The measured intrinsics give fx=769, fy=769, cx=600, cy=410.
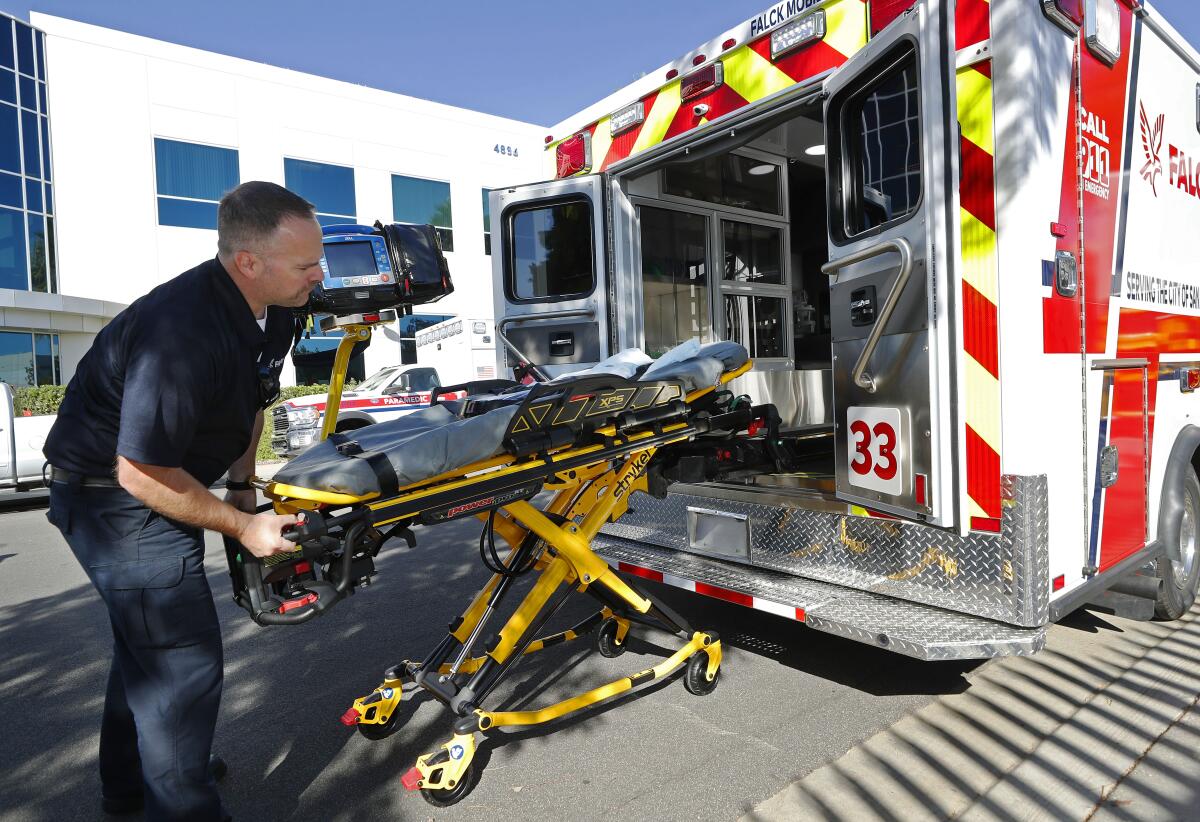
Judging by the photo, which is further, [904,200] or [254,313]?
[904,200]

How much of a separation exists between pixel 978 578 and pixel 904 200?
1.40 m

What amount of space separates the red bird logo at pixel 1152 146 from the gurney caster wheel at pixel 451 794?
11.8 ft

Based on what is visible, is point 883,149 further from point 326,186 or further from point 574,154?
point 326,186

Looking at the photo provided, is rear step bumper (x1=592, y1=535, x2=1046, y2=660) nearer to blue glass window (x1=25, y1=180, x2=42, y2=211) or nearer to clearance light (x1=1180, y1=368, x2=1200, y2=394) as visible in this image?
clearance light (x1=1180, y1=368, x2=1200, y2=394)

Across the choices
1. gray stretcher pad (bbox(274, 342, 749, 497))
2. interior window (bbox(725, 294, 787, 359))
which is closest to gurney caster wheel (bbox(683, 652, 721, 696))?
gray stretcher pad (bbox(274, 342, 749, 497))

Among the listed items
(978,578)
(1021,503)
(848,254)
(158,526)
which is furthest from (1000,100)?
(158,526)

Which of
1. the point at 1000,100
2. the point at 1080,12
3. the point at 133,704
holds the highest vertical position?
the point at 1080,12

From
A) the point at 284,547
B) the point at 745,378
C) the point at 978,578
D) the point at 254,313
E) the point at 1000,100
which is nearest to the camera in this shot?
the point at 284,547

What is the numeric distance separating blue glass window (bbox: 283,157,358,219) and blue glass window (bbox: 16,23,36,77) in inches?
194

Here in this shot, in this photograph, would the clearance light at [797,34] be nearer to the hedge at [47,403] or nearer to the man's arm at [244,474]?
the man's arm at [244,474]

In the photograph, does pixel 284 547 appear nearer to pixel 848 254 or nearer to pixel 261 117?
pixel 848 254

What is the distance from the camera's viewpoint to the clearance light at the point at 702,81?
3.74 meters

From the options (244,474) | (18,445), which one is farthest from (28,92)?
(244,474)

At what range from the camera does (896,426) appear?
2.84 m
